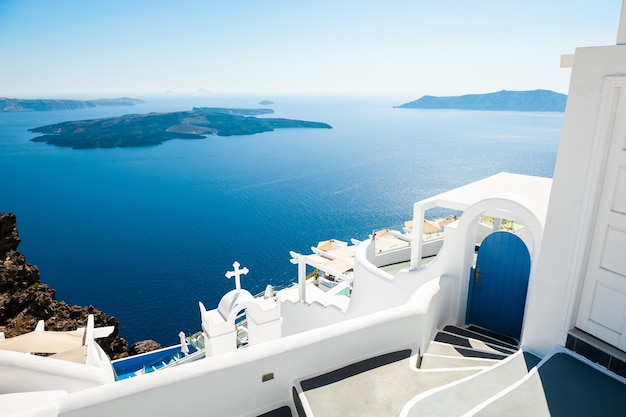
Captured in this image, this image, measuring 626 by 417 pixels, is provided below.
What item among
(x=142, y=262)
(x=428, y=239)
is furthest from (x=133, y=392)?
(x=142, y=262)

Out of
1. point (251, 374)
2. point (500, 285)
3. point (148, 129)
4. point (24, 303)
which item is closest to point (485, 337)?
point (500, 285)

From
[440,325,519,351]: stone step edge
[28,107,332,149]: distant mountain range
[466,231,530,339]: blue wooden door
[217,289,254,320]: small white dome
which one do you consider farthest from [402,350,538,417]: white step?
[28,107,332,149]: distant mountain range

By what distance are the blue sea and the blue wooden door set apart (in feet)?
103

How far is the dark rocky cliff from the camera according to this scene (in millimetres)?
17078

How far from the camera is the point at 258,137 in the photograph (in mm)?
153875

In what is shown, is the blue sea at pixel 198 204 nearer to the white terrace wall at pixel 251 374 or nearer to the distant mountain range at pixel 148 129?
the distant mountain range at pixel 148 129

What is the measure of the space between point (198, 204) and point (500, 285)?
6704cm

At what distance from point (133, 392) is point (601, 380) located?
15.0ft

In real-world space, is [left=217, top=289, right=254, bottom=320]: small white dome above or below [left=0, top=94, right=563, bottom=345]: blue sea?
above

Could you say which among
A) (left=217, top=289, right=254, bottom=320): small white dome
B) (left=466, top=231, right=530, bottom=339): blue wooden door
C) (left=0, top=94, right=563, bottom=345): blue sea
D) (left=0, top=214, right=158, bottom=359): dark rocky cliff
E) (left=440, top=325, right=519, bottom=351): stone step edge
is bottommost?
(left=0, top=94, right=563, bottom=345): blue sea

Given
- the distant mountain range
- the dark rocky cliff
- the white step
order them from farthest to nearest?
the distant mountain range → the dark rocky cliff → the white step

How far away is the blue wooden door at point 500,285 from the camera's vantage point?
19.5 ft

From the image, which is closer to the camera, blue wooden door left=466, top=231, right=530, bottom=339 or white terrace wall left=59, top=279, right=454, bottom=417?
white terrace wall left=59, top=279, right=454, bottom=417

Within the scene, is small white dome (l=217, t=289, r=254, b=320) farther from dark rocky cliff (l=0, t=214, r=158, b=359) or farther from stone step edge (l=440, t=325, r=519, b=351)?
dark rocky cliff (l=0, t=214, r=158, b=359)
